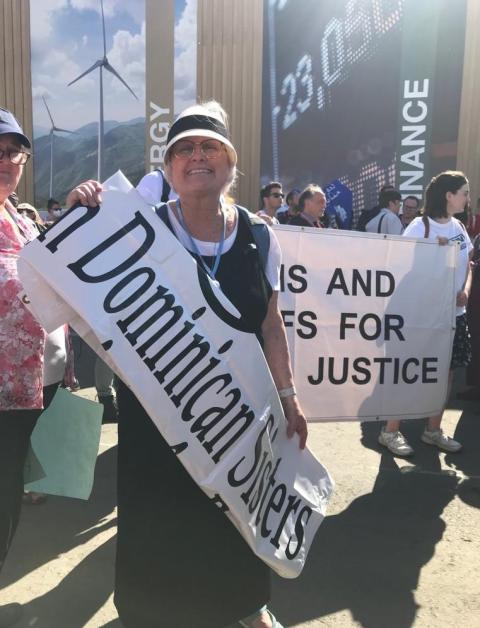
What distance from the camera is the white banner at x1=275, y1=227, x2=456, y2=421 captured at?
323 centimetres

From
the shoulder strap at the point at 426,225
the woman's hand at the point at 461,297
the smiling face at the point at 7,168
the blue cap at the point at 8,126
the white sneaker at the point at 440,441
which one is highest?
the blue cap at the point at 8,126

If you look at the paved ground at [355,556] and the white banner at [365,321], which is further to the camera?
the white banner at [365,321]

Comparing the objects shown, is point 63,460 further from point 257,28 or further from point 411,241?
point 257,28

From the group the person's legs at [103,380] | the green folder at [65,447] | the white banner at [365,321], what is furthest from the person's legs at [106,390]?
the green folder at [65,447]

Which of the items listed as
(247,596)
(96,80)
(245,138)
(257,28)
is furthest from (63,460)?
(96,80)

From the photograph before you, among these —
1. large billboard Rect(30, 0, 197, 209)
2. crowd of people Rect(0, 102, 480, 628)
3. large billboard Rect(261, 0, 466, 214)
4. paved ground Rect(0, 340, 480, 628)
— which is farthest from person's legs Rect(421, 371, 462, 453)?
large billboard Rect(30, 0, 197, 209)

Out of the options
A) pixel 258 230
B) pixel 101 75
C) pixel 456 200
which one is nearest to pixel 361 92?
pixel 101 75

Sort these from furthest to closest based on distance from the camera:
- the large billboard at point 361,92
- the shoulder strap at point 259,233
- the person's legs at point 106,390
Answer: the large billboard at point 361,92 < the person's legs at point 106,390 < the shoulder strap at point 259,233

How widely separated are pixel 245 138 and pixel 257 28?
8.07ft

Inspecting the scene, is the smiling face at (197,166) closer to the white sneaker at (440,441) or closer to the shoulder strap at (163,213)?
the shoulder strap at (163,213)

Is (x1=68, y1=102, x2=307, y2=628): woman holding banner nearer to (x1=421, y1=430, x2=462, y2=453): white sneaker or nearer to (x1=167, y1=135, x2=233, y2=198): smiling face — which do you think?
(x1=167, y1=135, x2=233, y2=198): smiling face

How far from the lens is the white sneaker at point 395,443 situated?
3.75m

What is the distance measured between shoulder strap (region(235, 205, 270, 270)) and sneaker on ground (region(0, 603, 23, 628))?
1.69 metres

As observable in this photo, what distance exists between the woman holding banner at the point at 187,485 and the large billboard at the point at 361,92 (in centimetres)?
1110
